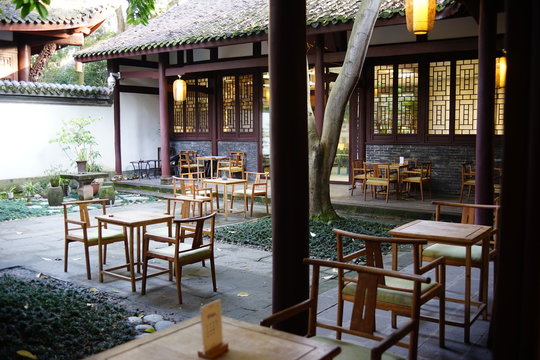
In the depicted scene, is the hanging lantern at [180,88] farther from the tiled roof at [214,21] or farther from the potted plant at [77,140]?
the potted plant at [77,140]

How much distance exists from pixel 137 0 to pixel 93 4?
8.84 m

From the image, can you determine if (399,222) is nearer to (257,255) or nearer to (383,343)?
(257,255)

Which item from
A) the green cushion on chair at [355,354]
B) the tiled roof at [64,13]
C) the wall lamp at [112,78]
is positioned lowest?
the green cushion on chair at [355,354]

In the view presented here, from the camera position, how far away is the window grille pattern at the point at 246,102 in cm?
1341

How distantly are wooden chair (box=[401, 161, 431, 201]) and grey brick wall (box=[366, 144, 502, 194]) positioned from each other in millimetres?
202

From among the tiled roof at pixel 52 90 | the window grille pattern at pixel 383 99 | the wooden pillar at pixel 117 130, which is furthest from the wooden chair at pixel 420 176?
the tiled roof at pixel 52 90

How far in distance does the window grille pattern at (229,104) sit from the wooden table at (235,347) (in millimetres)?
11802

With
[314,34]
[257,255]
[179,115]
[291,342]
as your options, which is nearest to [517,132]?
[291,342]

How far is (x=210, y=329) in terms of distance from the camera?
194cm

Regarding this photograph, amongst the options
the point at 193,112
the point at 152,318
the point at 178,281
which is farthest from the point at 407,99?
the point at 152,318

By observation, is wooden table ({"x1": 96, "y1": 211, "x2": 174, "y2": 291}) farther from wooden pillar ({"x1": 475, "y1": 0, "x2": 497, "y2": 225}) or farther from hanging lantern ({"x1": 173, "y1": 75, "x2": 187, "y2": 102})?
hanging lantern ({"x1": 173, "y1": 75, "x2": 187, "y2": 102})

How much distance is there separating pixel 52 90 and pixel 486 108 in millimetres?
10176

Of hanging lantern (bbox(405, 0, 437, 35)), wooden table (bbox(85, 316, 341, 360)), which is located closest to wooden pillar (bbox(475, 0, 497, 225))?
hanging lantern (bbox(405, 0, 437, 35))

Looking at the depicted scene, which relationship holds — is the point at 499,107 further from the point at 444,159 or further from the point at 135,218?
the point at 135,218
